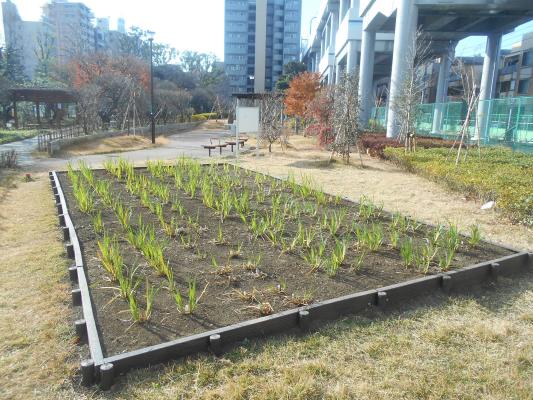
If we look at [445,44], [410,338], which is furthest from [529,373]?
[445,44]

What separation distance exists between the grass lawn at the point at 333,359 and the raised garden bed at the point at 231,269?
0.14 meters

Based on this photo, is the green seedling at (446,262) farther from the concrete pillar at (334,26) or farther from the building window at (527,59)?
the concrete pillar at (334,26)

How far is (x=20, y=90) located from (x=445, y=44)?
25479 mm

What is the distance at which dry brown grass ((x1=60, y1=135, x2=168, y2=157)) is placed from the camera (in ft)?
48.3

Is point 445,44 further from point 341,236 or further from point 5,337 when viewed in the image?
point 5,337

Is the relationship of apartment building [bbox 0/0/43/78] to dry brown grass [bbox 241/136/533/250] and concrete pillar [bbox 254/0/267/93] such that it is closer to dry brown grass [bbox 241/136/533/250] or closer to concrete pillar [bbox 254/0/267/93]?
concrete pillar [bbox 254/0/267/93]

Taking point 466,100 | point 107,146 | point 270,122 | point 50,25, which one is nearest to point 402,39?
point 466,100

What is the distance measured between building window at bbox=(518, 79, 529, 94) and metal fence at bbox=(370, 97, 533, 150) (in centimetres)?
1436

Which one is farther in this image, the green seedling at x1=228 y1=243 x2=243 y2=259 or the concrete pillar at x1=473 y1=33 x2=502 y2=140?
the concrete pillar at x1=473 y1=33 x2=502 y2=140

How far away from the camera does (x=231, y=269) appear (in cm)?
335

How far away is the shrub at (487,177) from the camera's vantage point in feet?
17.0

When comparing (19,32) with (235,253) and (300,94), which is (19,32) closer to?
(300,94)

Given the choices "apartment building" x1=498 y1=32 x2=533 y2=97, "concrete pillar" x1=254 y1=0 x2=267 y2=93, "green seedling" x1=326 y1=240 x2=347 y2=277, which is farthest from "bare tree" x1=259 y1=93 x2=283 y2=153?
"concrete pillar" x1=254 y1=0 x2=267 y2=93

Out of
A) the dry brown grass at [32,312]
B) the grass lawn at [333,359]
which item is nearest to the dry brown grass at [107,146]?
the dry brown grass at [32,312]
